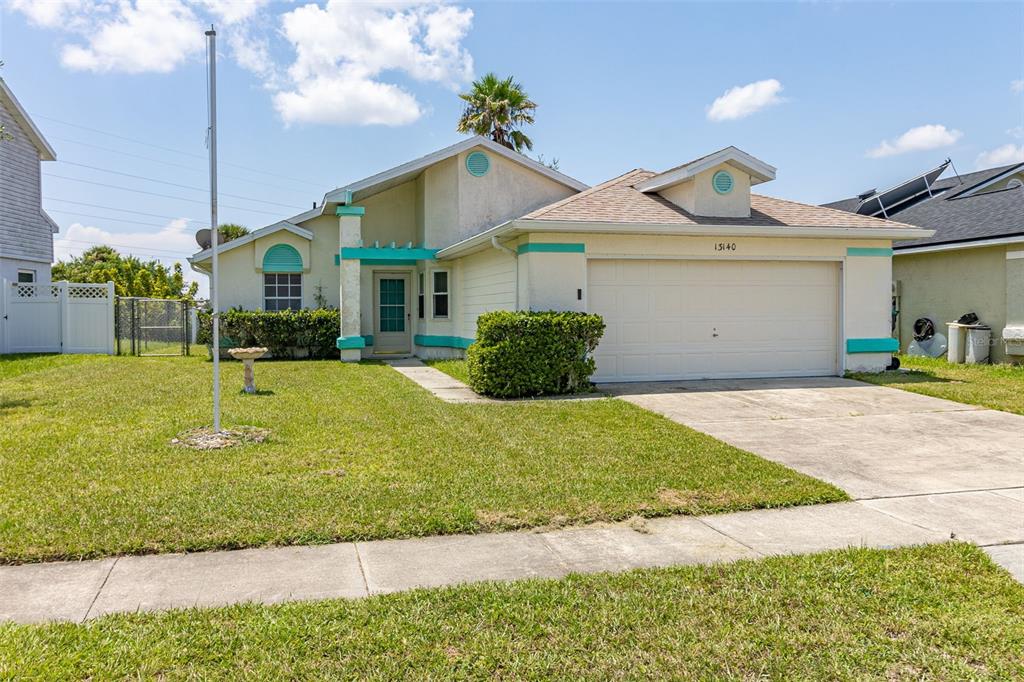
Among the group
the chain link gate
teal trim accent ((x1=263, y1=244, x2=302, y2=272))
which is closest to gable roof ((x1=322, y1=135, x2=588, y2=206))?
teal trim accent ((x1=263, y1=244, x2=302, y2=272))

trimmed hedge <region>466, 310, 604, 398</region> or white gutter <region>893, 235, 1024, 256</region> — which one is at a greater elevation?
white gutter <region>893, 235, 1024, 256</region>

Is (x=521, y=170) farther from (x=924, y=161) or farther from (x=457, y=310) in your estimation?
(x=924, y=161)

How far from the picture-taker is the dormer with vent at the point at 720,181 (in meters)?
13.4

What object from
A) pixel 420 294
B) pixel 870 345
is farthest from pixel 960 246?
pixel 420 294

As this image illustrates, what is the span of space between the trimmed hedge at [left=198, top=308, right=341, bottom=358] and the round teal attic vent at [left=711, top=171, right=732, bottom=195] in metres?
10.2

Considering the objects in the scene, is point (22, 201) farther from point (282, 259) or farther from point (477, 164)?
point (477, 164)

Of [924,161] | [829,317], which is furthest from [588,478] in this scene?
[924,161]

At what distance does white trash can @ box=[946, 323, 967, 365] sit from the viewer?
16219mm

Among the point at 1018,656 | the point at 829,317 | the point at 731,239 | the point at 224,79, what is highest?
the point at 224,79

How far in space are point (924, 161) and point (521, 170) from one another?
1545 centimetres

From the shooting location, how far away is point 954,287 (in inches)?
675

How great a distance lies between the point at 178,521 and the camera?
498cm

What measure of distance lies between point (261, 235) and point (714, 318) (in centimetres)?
1203

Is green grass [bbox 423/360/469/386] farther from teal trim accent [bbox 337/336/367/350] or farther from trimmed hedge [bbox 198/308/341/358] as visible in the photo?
trimmed hedge [bbox 198/308/341/358]
